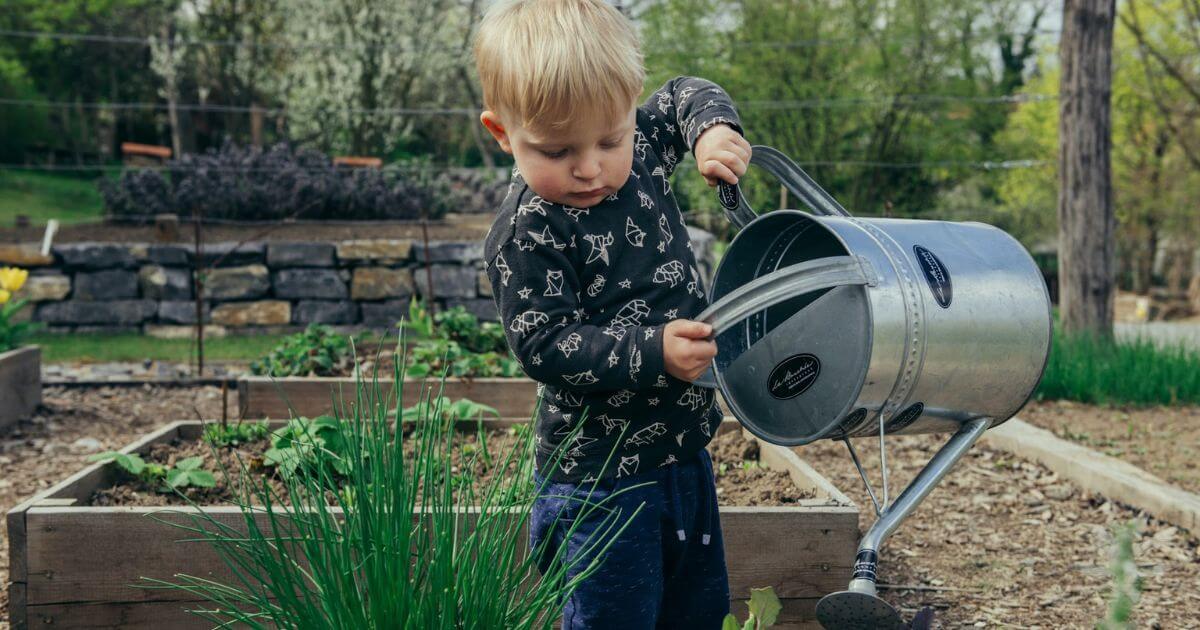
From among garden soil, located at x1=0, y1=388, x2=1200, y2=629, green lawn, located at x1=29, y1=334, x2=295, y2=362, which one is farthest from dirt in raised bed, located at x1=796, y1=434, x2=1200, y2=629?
green lawn, located at x1=29, y1=334, x2=295, y2=362

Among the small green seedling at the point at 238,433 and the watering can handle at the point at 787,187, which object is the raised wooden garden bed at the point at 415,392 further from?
the watering can handle at the point at 787,187

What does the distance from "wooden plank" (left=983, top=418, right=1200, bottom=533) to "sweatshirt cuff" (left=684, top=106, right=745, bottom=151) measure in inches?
89.9

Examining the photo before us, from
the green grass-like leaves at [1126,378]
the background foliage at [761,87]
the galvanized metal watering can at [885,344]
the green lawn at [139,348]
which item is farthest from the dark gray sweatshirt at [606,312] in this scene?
the background foliage at [761,87]

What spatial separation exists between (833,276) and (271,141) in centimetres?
1856

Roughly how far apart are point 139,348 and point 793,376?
7.31m

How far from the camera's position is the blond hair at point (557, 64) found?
138 centimetres

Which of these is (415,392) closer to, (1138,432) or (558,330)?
(558,330)

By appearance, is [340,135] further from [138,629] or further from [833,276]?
[833,276]

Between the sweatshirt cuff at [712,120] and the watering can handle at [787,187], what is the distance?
6cm

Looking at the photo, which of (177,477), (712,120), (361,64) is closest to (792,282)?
(712,120)

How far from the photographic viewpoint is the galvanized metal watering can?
1.33m

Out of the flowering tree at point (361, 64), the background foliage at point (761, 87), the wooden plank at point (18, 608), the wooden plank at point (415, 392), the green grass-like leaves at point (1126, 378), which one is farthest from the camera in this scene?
the flowering tree at point (361, 64)

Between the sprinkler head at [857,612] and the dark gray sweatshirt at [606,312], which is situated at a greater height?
the dark gray sweatshirt at [606,312]

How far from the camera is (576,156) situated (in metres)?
1.46
